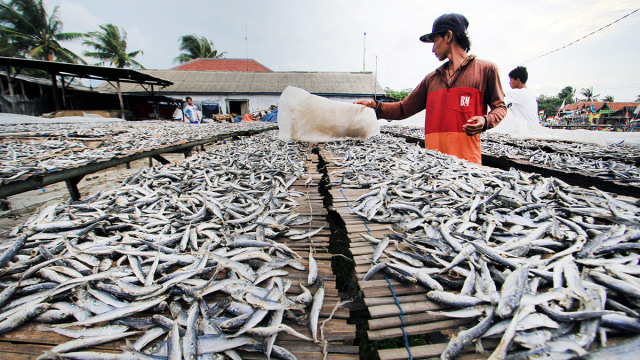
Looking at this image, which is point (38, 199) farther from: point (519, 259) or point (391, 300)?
point (519, 259)

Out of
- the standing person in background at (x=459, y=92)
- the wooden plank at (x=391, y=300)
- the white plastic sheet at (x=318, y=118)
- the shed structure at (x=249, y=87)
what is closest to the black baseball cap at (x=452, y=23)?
the standing person in background at (x=459, y=92)

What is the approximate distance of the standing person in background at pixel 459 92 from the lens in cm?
358

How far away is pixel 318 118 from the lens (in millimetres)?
5383

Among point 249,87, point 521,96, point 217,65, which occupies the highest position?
point 217,65

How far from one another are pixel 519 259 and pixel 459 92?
3.02m

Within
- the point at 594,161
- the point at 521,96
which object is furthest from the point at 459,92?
the point at 521,96

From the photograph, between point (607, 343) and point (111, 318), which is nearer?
point (607, 343)

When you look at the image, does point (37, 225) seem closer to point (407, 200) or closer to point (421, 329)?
point (421, 329)

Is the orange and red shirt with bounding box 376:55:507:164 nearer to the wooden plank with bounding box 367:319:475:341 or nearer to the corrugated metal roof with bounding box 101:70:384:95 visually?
the wooden plank with bounding box 367:319:475:341

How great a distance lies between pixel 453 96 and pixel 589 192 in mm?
2011

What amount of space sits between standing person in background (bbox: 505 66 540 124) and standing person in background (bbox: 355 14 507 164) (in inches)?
170

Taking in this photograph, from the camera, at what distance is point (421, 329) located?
110 centimetres

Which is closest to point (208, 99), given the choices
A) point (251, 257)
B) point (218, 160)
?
point (218, 160)

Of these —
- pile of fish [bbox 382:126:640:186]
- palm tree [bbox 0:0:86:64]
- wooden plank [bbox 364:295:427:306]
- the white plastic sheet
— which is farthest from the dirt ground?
palm tree [bbox 0:0:86:64]
